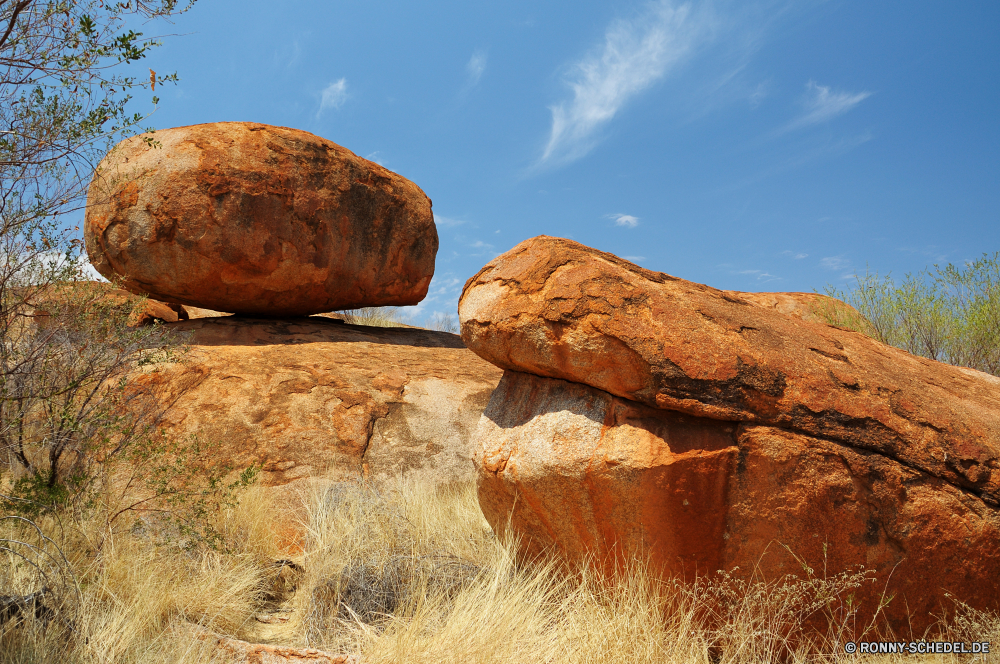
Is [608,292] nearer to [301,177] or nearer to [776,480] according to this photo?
[776,480]

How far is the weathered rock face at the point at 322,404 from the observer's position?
539cm

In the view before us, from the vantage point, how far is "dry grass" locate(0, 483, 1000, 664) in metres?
2.82

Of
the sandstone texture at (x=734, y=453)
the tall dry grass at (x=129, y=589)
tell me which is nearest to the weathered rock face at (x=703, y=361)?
the sandstone texture at (x=734, y=453)

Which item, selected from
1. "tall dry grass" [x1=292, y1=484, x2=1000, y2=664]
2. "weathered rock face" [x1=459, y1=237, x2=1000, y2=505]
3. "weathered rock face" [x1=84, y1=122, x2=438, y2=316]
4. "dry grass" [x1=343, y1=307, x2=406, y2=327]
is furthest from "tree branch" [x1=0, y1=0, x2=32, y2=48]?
"dry grass" [x1=343, y1=307, x2=406, y2=327]

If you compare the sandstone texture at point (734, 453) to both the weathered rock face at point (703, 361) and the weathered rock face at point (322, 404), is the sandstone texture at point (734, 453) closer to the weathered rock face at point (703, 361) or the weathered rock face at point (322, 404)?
the weathered rock face at point (703, 361)

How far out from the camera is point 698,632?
2.96m

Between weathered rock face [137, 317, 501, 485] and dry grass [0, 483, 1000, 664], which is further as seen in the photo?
weathered rock face [137, 317, 501, 485]

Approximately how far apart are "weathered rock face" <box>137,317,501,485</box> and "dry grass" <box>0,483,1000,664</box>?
1.20m

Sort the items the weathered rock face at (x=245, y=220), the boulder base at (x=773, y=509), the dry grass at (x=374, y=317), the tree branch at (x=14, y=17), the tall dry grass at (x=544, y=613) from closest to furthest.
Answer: the tall dry grass at (x=544, y=613) < the boulder base at (x=773, y=509) < the tree branch at (x=14, y=17) < the weathered rock face at (x=245, y=220) < the dry grass at (x=374, y=317)

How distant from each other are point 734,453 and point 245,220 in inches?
217

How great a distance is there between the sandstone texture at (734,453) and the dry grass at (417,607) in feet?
0.58

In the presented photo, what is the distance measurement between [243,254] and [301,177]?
1.04 meters

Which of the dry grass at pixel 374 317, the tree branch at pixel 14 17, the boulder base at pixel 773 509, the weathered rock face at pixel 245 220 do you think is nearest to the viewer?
the boulder base at pixel 773 509

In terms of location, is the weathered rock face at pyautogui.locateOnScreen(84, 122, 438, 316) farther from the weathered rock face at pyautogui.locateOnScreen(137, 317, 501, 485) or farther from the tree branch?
the tree branch
